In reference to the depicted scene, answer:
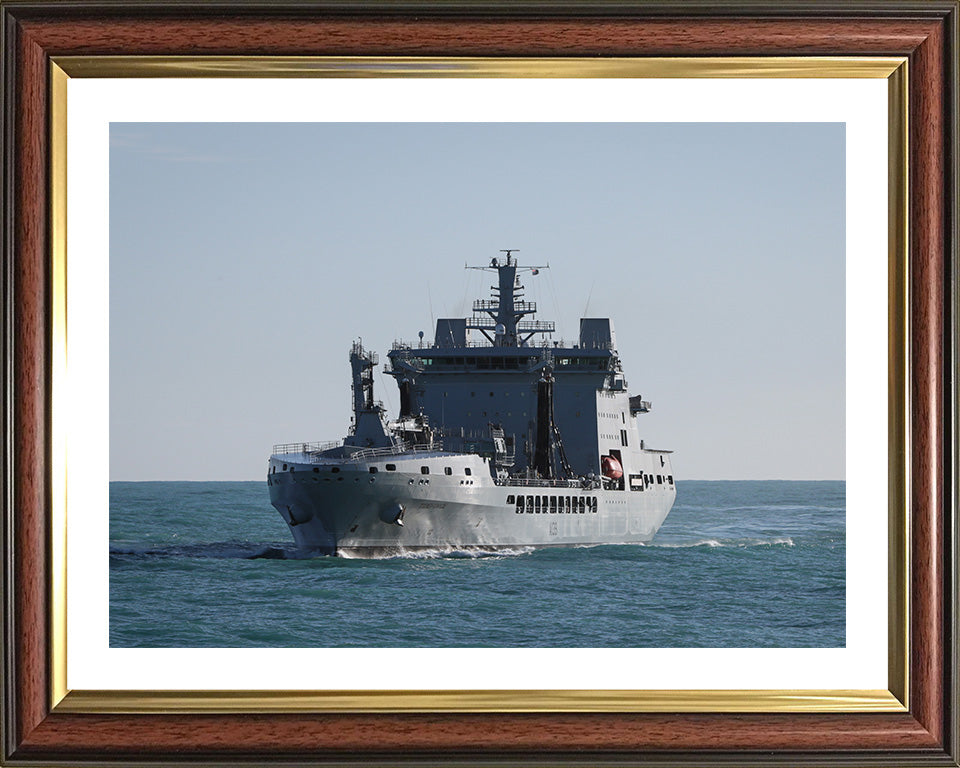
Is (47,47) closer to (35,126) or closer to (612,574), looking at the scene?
(35,126)

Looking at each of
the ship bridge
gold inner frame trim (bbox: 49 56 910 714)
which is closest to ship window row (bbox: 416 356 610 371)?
the ship bridge

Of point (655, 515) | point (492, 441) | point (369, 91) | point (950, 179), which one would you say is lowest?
point (655, 515)

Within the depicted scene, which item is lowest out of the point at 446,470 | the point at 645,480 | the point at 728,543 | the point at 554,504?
the point at 728,543

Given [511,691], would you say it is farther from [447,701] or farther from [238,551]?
[238,551]

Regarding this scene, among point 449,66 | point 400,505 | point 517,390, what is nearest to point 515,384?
point 517,390

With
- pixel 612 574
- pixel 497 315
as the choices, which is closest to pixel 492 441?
pixel 497 315

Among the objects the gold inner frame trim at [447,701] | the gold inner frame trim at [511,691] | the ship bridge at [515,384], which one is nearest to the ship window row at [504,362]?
the ship bridge at [515,384]
